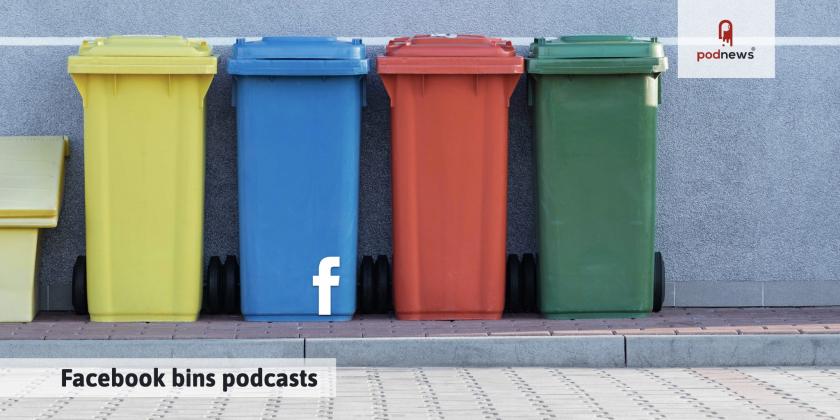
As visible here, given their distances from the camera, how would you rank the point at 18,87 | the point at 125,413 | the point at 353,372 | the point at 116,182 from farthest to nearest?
the point at 18,87 < the point at 116,182 < the point at 353,372 < the point at 125,413

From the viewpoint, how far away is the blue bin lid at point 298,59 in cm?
880

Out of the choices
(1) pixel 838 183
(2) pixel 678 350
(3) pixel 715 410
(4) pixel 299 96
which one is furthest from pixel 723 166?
(3) pixel 715 410

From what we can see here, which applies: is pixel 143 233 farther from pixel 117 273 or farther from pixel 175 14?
pixel 175 14

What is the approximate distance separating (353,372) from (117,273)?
174cm

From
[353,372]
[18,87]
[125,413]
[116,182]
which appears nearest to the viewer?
[125,413]

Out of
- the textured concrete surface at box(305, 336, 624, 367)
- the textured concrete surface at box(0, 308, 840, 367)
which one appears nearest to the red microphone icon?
the textured concrete surface at box(0, 308, 840, 367)

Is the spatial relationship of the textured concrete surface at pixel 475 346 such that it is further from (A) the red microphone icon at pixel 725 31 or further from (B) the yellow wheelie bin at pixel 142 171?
(A) the red microphone icon at pixel 725 31

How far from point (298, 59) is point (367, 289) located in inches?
55.6

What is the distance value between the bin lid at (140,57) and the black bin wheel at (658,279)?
2.76 m

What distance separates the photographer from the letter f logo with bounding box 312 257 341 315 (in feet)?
29.3

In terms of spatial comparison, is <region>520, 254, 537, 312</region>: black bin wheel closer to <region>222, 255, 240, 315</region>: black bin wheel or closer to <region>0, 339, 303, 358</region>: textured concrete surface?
<region>222, 255, 240, 315</region>: black bin wheel

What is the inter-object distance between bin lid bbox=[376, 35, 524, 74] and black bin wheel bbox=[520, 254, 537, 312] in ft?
3.94

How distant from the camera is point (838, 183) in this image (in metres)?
9.81

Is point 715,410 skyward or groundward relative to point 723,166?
groundward
